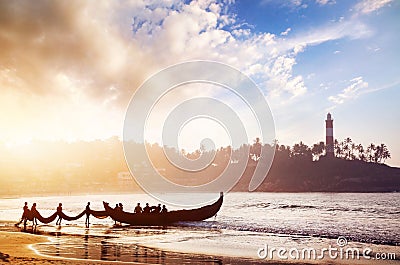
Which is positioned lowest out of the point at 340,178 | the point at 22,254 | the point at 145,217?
the point at 145,217

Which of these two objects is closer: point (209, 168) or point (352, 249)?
point (352, 249)

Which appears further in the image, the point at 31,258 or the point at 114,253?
the point at 114,253

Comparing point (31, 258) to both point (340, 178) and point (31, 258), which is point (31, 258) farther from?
point (340, 178)

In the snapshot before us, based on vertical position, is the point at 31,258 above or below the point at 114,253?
above

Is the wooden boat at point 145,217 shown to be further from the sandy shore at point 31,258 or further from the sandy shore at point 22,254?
the sandy shore at point 31,258

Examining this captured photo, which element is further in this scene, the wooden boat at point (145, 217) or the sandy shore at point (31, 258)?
the wooden boat at point (145, 217)

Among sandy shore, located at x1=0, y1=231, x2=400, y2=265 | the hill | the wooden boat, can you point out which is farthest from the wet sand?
the hill

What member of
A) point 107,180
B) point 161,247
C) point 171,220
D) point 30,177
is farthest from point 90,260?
point 107,180

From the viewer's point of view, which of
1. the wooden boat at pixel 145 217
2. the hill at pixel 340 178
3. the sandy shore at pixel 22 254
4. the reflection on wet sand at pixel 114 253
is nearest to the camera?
the sandy shore at pixel 22 254

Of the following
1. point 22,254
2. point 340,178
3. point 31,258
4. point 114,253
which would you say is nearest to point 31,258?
point 31,258

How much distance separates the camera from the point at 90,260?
16.7 m

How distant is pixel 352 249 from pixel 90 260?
1615cm

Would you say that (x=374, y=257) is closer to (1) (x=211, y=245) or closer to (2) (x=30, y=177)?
(1) (x=211, y=245)

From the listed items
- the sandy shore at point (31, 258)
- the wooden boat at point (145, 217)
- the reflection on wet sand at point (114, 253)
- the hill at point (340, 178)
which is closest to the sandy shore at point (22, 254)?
the sandy shore at point (31, 258)
